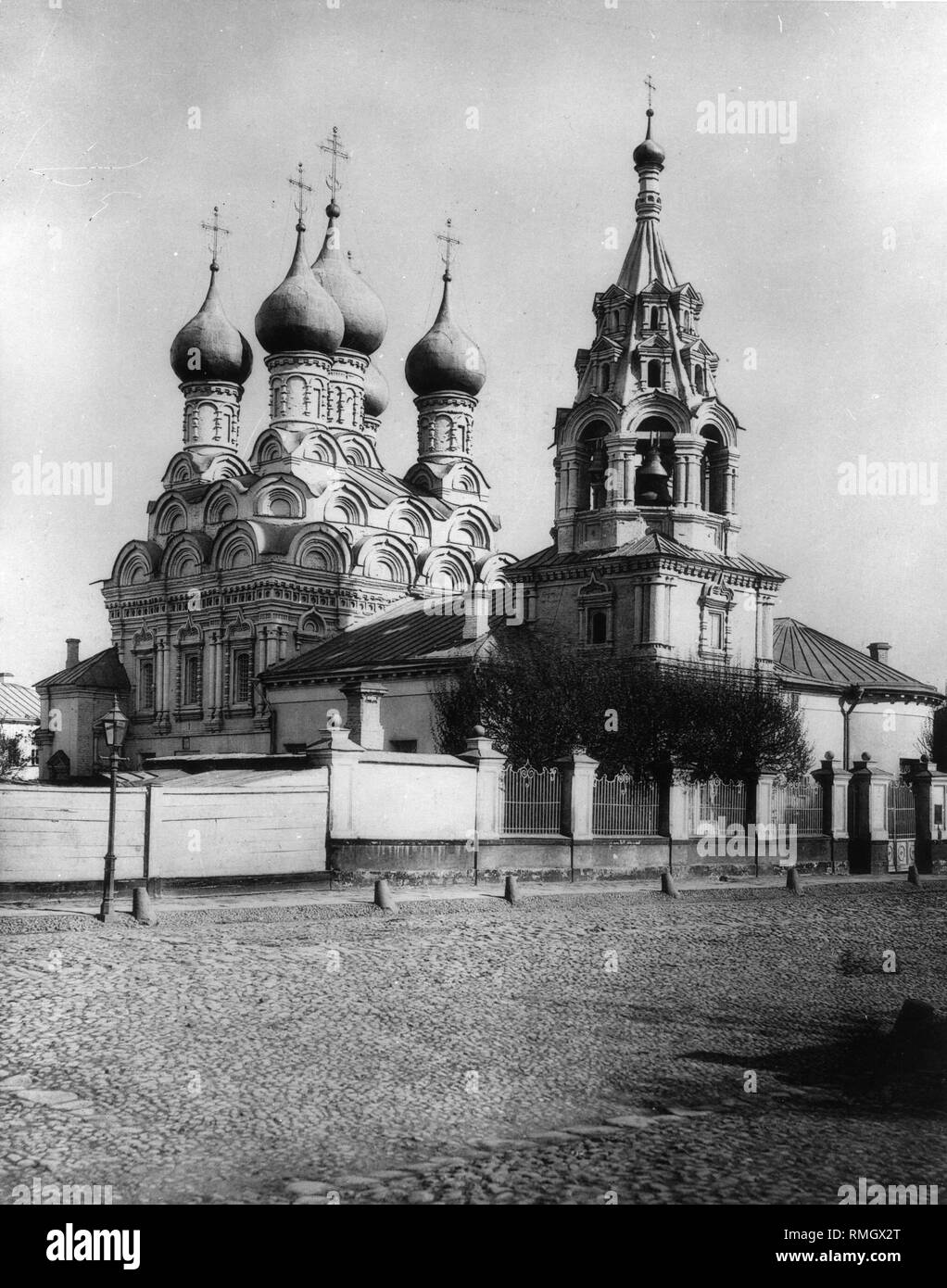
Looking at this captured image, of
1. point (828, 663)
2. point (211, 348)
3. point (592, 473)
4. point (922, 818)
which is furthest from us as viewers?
point (211, 348)

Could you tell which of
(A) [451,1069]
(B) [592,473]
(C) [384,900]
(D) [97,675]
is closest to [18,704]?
(D) [97,675]

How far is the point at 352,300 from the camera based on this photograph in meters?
44.4

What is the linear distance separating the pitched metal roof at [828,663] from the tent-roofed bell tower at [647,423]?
5886 mm

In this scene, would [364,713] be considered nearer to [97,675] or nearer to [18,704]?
[97,675]

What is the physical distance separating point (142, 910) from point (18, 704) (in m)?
47.5

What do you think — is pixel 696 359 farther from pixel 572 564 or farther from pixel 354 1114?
pixel 354 1114

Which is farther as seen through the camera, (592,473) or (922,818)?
(592,473)

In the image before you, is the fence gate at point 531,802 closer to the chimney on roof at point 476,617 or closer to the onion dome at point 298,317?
the chimney on roof at point 476,617

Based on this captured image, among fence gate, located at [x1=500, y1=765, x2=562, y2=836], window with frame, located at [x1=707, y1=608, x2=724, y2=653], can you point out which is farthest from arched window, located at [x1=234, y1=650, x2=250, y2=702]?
fence gate, located at [x1=500, y1=765, x2=562, y2=836]

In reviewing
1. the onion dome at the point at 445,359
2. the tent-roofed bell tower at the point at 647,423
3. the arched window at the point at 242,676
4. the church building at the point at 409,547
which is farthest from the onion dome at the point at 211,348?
the tent-roofed bell tower at the point at 647,423

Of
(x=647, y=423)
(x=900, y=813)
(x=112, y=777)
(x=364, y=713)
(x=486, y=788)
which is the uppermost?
(x=647, y=423)

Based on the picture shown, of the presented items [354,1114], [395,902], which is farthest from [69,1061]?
[395,902]

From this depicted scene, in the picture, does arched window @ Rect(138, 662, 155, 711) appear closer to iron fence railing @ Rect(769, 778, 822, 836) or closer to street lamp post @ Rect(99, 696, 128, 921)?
iron fence railing @ Rect(769, 778, 822, 836)

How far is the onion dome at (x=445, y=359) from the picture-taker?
45.4 m
